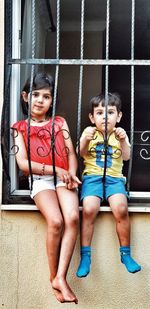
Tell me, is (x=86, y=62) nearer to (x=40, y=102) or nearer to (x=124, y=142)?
(x=40, y=102)

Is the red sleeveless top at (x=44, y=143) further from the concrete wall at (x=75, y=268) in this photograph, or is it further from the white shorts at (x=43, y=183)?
the concrete wall at (x=75, y=268)

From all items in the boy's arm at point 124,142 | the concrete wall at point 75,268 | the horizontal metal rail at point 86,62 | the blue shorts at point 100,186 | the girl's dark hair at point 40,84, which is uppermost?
the horizontal metal rail at point 86,62

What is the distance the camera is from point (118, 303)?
3.41m

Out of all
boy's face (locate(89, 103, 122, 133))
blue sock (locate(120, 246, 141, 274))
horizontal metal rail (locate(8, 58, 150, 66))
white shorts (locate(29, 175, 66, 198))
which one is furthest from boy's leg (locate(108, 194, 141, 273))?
horizontal metal rail (locate(8, 58, 150, 66))

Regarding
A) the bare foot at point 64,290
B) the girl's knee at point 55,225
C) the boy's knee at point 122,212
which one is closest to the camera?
the bare foot at point 64,290

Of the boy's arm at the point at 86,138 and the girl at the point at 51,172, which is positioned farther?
the boy's arm at the point at 86,138

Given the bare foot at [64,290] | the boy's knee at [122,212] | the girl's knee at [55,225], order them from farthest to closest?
the boy's knee at [122,212]
the girl's knee at [55,225]
the bare foot at [64,290]

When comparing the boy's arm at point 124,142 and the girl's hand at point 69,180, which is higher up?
the boy's arm at point 124,142

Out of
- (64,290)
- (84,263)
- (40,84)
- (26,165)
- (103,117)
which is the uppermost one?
(40,84)

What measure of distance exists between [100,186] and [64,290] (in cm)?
70

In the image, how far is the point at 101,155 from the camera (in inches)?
132

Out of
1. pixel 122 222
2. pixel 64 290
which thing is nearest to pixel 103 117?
pixel 122 222

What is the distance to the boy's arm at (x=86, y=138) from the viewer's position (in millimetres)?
3275

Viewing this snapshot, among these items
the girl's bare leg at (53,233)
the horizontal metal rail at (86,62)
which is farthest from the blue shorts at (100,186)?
the horizontal metal rail at (86,62)
